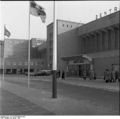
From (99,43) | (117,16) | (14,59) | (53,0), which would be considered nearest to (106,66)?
(117,16)

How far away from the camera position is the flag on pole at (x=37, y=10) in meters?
18.8

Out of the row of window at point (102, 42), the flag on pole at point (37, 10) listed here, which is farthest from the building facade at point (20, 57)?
the flag on pole at point (37, 10)

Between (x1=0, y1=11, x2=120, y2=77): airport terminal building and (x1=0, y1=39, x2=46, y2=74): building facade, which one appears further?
(x1=0, y1=39, x2=46, y2=74): building facade

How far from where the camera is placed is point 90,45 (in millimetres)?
61531

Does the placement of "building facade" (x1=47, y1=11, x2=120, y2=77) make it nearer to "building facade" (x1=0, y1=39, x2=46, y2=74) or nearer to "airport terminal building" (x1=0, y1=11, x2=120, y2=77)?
"airport terminal building" (x1=0, y1=11, x2=120, y2=77)

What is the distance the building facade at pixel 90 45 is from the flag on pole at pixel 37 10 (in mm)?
24698

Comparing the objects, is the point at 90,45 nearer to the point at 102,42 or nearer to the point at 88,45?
the point at 88,45

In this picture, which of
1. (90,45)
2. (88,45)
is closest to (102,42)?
(90,45)

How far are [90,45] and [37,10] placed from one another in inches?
1703

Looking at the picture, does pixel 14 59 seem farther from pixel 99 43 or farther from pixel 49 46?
pixel 99 43

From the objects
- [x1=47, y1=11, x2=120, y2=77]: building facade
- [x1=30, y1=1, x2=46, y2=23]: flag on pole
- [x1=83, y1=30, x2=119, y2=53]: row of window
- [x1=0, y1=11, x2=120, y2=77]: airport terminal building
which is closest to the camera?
[x1=30, y1=1, x2=46, y2=23]: flag on pole

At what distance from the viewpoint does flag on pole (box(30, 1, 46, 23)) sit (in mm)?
18791

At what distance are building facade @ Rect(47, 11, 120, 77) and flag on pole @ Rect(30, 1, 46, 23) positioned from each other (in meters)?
24.7

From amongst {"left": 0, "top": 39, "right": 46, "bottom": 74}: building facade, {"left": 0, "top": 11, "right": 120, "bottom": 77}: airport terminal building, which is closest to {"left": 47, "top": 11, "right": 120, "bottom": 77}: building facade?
{"left": 0, "top": 11, "right": 120, "bottom": 77}: airport terminal building
